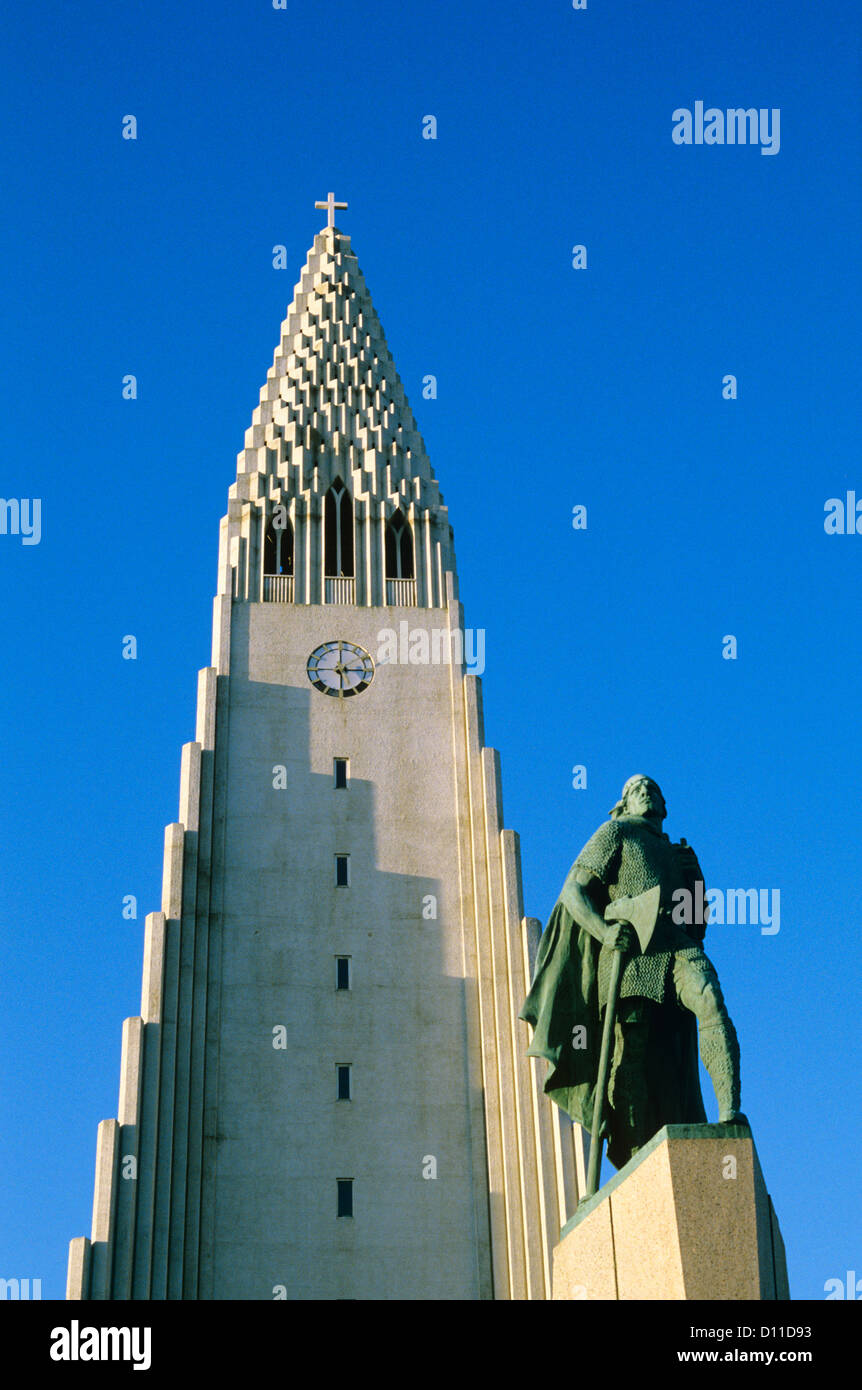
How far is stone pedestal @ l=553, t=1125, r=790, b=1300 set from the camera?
1548cm

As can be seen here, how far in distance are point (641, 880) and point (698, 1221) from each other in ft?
12.6

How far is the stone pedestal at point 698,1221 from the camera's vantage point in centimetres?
1548

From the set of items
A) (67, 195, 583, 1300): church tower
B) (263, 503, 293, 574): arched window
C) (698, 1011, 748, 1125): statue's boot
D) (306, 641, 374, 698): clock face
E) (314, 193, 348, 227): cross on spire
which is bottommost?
(698, 1011, 748, 1125): statue's boot

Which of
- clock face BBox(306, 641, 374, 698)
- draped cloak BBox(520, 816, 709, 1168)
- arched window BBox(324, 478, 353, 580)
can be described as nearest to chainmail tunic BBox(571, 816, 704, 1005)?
draped cloak BBox(520, 816, 709, 1168)

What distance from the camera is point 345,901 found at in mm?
48719

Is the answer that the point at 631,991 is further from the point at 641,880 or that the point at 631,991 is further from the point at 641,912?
the point at 641,880

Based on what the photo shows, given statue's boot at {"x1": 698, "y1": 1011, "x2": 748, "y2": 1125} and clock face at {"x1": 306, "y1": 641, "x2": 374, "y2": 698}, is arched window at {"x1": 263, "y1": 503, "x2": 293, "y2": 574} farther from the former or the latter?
statue's boot at {"x1": 698, "y1": 1011, "x2": 748, "y2": 1125}

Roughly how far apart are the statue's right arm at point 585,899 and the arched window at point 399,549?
3631 cm

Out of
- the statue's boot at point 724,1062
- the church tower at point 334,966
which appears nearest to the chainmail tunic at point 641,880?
the statue's boot at point 724,1062

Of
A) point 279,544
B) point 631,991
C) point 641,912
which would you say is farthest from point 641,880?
point 279,544
